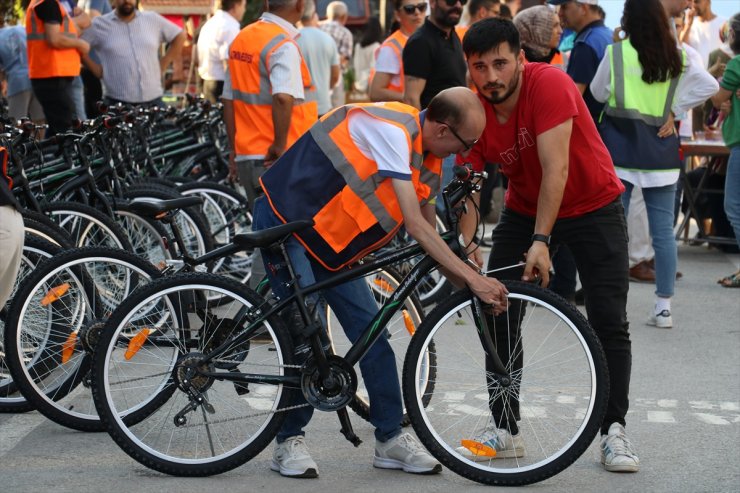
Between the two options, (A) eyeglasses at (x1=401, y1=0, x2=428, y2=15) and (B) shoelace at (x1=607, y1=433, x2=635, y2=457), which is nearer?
(B) shoelace at (x1=607, y1=433, x2=635, y2=457)

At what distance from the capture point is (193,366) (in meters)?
5.02

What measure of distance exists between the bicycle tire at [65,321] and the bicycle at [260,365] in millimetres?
514

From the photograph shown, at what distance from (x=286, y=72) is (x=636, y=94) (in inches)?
84.6

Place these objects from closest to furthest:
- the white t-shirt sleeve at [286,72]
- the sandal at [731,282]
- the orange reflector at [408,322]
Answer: the orange reflector at [408,322] < the white t-shirt sleeve at [286,72] < the sandal at [731,282]

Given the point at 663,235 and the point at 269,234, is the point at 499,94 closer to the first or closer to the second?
the point at 269,234

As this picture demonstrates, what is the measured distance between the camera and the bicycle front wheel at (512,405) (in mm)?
4922

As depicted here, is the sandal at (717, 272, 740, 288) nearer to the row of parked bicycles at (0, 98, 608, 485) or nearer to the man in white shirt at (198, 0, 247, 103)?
the row of parked bicycles at (0, 98, 608, 485)

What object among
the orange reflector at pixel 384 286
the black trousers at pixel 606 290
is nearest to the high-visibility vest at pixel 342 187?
the black trousers at pixel 606 290

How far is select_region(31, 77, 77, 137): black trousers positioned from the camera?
11.1 meters

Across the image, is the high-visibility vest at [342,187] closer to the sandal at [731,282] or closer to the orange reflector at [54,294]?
the orange reflector at [54,294]

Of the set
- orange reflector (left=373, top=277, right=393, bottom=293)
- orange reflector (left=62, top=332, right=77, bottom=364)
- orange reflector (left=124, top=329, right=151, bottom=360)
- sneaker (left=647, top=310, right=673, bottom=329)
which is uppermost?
orange reflector (left=124, top=329, right=151, bottom=360)

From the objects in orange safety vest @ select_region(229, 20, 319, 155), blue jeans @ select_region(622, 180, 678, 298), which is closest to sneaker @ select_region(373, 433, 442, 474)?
orange safety vest @ select_region(229, 20, 319, 155)

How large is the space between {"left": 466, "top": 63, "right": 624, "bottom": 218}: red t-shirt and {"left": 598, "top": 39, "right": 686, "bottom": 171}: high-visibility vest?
9.48ft

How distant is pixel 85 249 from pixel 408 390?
160cm
